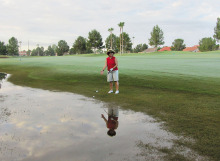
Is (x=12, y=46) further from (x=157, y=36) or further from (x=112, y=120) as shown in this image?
(x=112, y=120)

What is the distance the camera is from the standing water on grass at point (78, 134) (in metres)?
3.83

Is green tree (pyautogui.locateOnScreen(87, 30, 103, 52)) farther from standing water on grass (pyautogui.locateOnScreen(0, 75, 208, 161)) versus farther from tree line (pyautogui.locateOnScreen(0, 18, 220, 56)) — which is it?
standing water on grass (pyautogui.locateOnScreen(0, 75, 208, 161))

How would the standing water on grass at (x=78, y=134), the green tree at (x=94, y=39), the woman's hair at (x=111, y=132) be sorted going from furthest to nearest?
the green tree at (x=94, y=39) < the woman's hair at (x=111, y=132) < the standing water on grass at (x=78, y=134)

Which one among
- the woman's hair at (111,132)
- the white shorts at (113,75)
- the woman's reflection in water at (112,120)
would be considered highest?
the white shorts at (113,75)

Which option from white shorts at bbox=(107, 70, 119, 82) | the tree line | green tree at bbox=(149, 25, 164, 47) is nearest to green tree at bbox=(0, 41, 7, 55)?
the tree line

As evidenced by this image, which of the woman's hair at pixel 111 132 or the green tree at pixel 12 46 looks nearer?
the woman's hair at pixel 111 132

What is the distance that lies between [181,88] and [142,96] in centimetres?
318

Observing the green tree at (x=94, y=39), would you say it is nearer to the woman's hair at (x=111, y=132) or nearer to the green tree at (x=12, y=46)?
the green tree at (x=12, y=46)

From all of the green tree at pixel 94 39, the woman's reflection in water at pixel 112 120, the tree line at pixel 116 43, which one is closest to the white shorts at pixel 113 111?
the woman's reflection in water at pixel 112 120

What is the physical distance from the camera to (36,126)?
5359mm

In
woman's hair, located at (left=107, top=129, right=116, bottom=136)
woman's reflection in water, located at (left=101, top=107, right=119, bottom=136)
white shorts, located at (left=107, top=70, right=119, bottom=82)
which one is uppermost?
white shorts, located at (left=107, top=70, right=119, bottom=82)

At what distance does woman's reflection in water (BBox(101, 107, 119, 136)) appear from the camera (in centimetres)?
506

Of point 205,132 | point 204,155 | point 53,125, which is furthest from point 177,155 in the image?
point 53,125

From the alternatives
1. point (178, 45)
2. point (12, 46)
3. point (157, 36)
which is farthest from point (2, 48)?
point (178, 45)
